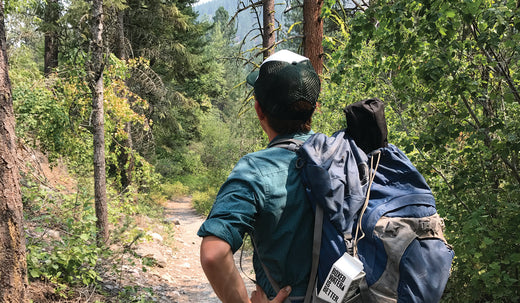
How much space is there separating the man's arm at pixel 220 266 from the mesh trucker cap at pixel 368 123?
0.70 meters

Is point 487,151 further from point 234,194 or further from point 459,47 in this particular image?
point 234,194

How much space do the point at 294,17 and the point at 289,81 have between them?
41018 millimetres

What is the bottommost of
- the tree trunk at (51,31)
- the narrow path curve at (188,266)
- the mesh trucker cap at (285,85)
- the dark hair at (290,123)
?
the narrow path curve at (188,266)

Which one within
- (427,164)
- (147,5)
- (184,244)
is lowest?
(184,244)

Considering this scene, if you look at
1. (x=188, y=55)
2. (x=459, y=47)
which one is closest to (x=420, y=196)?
(x=459, y=47)

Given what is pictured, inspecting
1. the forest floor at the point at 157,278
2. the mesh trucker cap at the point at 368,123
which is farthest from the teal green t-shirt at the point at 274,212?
the forest floor at the point at 157,278

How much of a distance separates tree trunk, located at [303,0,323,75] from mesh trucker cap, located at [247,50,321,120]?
4.71m

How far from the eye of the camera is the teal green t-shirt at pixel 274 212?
1.30 m

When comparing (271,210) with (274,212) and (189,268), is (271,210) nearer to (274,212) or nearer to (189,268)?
(274,212)

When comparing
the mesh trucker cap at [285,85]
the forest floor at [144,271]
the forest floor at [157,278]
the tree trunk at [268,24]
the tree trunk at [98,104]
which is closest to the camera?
the mesh trucker cap at [285,85]

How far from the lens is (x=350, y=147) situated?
4.99 feet

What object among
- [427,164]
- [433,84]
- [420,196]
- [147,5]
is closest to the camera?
[420,196]

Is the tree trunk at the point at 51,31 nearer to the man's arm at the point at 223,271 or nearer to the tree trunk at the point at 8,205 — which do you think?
the tree trunk at the point at 8,205

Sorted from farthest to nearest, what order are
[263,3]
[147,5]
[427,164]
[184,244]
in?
1. [147,5]
2. [184,244]
3. [263,3]
4. [427,164]
